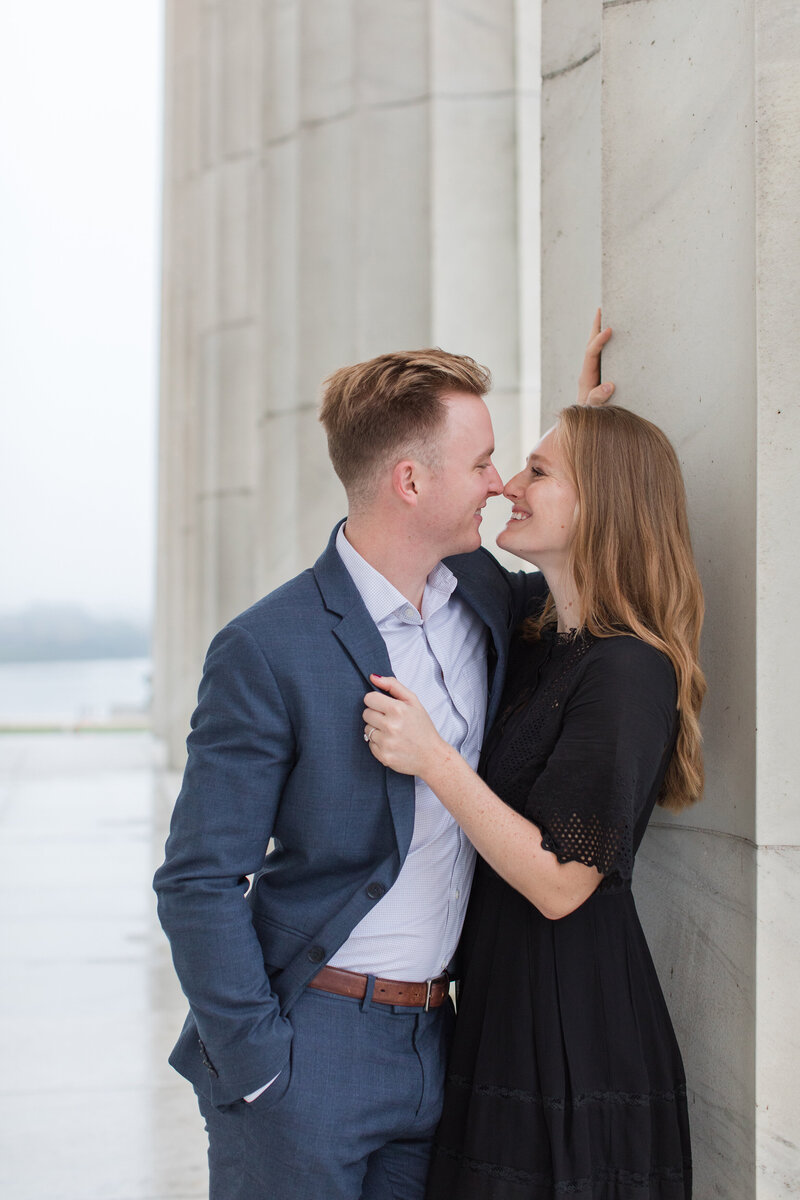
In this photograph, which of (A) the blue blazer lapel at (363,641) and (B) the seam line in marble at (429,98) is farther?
(B) the seam line in marble at (429,98)

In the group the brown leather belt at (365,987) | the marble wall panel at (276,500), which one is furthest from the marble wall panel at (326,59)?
the brown leather belt at (365,987)

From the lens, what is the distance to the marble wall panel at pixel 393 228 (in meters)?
6.50

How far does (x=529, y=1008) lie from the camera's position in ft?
7.15

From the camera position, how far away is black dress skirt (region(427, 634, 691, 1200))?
206cm

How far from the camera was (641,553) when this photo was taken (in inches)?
91.8

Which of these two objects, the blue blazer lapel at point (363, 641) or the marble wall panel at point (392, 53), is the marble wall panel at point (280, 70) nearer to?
the marble wall panel at point (392, 53)

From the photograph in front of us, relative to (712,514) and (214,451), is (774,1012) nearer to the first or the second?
(712,514)

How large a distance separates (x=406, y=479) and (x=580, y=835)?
852mm

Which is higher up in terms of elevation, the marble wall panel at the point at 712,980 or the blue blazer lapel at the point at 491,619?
the blue blazer lapel at the point at 491,619

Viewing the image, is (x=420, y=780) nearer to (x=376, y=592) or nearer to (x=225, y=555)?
(x=376, y=592)

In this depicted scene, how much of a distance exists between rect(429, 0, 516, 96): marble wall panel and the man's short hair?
4615 millimetres

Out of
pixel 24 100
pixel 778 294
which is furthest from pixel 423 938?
pixel 24 100

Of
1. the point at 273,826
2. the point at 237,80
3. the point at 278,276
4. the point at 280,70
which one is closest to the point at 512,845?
the point at 273,826

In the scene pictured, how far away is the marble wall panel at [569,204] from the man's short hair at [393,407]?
3.99ft
